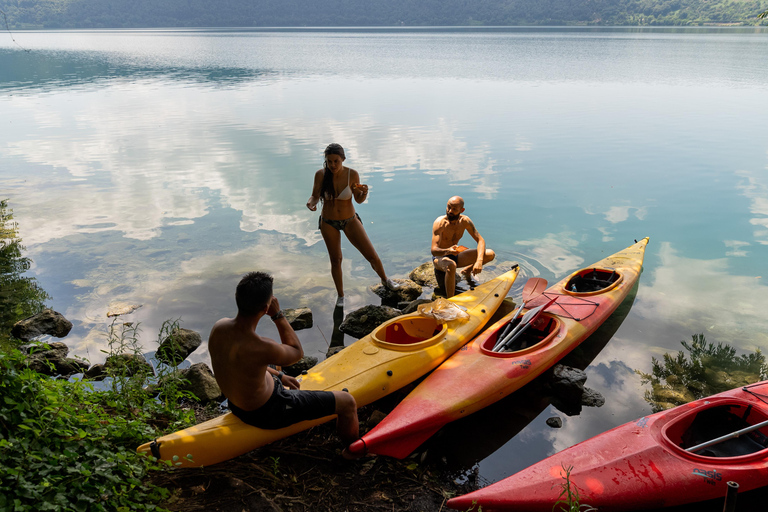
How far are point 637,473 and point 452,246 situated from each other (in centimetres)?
405

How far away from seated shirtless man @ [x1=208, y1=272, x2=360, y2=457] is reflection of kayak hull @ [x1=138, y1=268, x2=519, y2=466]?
23cm

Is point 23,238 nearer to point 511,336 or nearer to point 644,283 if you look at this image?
point 511,336

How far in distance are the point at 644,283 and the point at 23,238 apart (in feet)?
36.2

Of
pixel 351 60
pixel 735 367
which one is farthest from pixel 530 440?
pixel 351 60

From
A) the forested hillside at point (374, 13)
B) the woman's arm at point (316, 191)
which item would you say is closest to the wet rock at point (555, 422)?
the woman's arm at point (316, 191)

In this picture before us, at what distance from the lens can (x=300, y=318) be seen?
6.69 m

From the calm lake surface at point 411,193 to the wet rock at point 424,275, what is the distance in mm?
213

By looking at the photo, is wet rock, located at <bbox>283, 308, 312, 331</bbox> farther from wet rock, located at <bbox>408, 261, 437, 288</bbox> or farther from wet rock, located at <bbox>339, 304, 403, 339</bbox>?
wet rock, located at <bbox>408, 261, 437, 288</bbox>

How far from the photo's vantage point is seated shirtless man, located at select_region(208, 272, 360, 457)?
11.1 ft

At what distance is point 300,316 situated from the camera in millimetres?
6707

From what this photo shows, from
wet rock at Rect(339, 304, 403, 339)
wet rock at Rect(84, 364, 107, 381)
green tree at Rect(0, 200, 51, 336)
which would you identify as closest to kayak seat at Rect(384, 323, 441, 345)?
wet rock at Rect(339, 304, 403, 339)

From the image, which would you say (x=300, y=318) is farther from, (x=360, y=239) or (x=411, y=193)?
(x=411, y=193)

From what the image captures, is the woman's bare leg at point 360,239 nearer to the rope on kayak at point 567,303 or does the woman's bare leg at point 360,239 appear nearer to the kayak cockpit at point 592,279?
the rope on kayak at point 567,303

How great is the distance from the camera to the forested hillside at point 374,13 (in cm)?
→ 7625
